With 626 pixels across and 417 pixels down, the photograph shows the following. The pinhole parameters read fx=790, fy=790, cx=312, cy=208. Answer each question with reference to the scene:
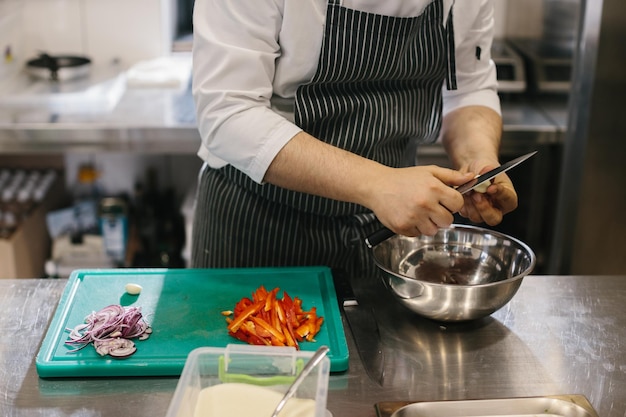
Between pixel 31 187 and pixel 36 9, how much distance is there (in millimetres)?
653

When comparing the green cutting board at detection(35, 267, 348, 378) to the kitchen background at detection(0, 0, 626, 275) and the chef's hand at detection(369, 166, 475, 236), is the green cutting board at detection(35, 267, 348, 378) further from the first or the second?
the kitchen background at detection(0, 0, 626, 275)

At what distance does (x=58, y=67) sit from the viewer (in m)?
2.67

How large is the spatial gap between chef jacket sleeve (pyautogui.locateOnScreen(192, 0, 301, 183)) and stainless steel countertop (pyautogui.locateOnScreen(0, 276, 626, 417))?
0.31 m

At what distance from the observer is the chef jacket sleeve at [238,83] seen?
1.30 meters

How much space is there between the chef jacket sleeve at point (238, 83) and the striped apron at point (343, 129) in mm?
118

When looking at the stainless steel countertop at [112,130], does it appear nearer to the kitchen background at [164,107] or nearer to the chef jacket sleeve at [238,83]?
the kitchen background at [164,107]

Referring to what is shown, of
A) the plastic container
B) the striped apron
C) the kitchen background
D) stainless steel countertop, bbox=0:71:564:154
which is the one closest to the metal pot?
the kitchen background

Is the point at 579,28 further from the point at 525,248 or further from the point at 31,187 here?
the point at 31,187

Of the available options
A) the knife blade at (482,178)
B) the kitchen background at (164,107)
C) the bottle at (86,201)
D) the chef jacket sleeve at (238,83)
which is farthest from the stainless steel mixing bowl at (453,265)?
the bottle at (86,201)

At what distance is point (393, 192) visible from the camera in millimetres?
1224

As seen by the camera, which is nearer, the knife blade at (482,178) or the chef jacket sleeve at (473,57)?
the knife blade at (482,178)

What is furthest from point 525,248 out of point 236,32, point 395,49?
point 236,32

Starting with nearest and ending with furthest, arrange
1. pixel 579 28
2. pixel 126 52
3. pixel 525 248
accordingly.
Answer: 1. pixel 525 248
2. pixel 579 28
3. pixel 126 52

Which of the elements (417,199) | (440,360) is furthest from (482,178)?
(440,360)
